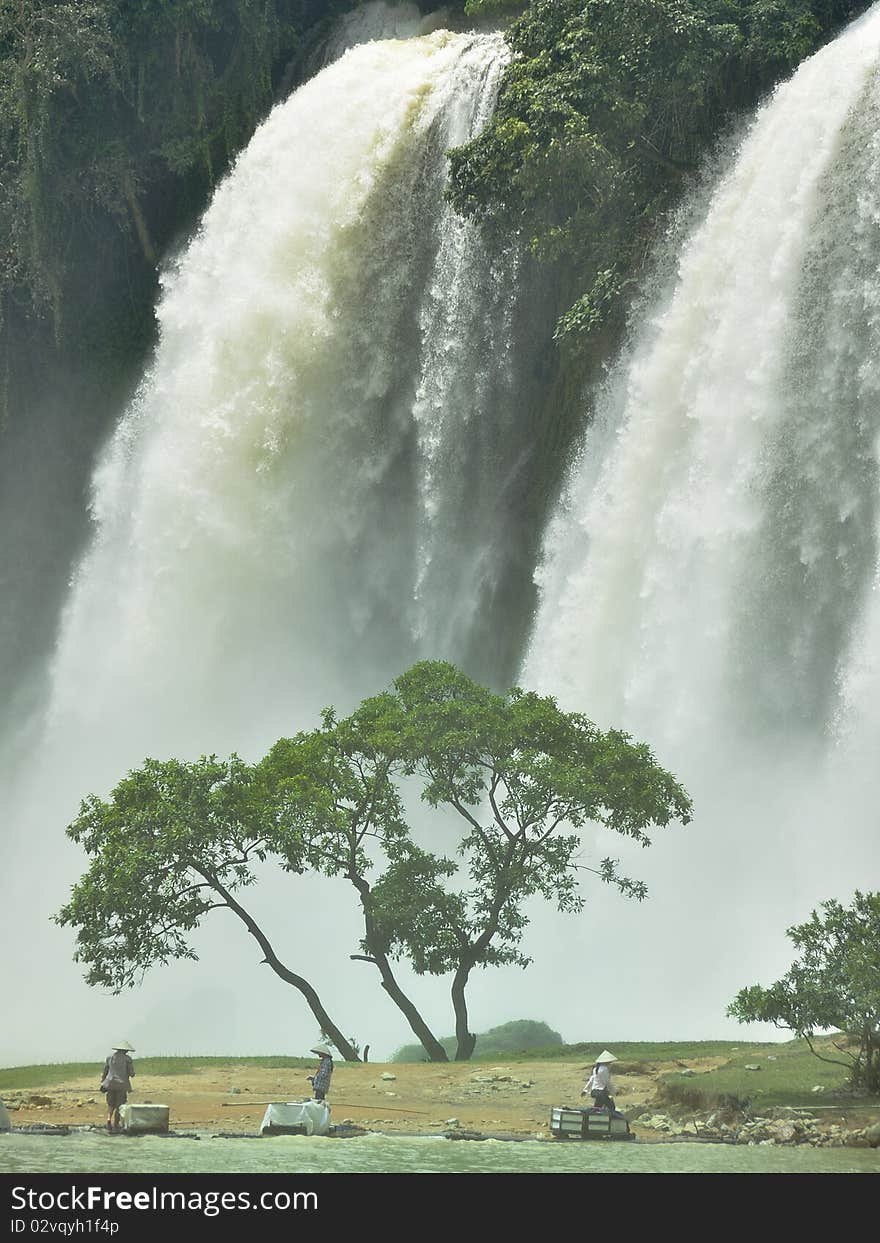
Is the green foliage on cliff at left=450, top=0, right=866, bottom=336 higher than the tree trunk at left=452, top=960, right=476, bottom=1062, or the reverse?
the green foliage on cliff at left=450, top=0, right=866, bottom=336

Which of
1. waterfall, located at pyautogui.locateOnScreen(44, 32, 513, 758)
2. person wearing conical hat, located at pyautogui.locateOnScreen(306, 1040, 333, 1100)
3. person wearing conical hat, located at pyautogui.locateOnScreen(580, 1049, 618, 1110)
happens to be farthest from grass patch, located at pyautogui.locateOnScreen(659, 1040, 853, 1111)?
waterfall, located at pyautogui.locateOnScreen(44, 32, 513, 758)

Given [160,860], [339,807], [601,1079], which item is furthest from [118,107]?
[601,1079]

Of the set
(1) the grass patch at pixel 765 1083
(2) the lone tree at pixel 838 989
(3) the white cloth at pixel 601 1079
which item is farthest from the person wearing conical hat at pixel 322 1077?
(2) the lone tree at pixel 838 989

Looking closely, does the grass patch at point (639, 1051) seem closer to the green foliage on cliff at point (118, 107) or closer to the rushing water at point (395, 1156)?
the rushing water at point (395, 1156)

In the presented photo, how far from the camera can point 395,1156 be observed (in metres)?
13.2

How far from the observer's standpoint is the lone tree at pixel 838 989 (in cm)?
1605

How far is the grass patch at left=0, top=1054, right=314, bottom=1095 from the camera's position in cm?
2259

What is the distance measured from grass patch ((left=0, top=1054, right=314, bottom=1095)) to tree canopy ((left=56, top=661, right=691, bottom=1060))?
1134mm

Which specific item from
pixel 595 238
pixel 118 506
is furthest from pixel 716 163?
pixel 118 506

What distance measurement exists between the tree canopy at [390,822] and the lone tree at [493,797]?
0.09ft

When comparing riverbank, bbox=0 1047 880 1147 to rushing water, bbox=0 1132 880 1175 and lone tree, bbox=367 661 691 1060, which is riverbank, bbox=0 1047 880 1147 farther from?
lone tree, bbox=367 661 691 1060

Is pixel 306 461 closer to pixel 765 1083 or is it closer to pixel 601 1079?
pixel 765 1083

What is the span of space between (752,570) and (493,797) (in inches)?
209
